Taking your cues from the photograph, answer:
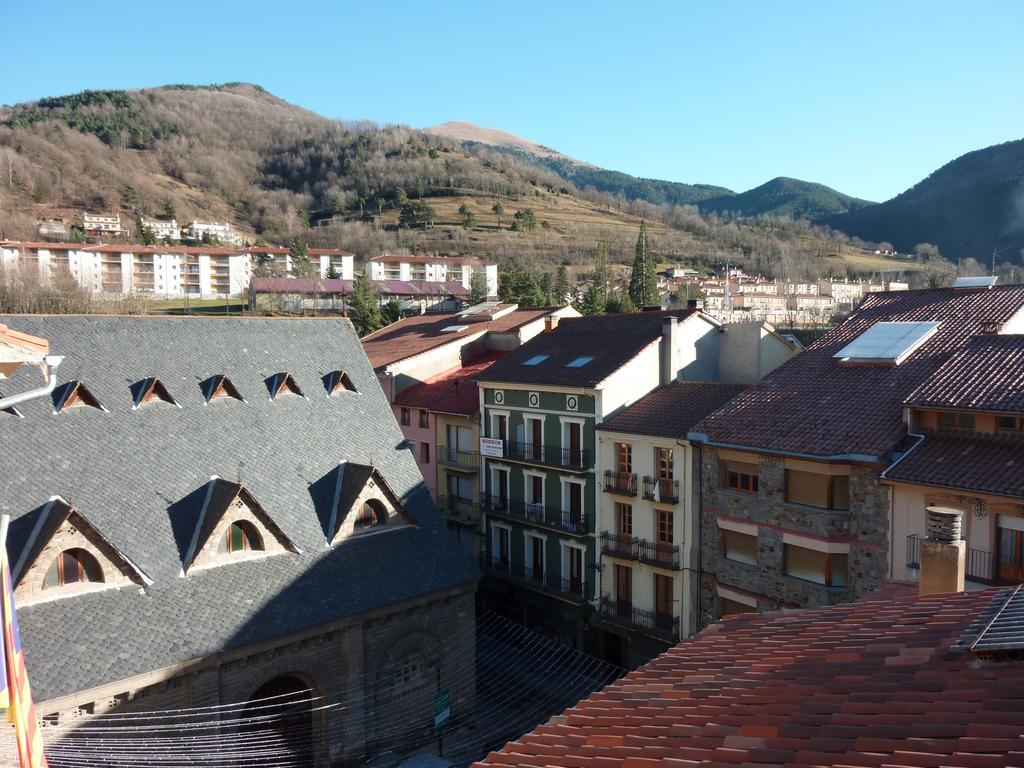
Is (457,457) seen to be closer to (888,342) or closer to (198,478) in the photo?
(198,478)

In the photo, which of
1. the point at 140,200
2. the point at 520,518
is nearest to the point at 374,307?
the point at 520,518

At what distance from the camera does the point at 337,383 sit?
91.5 feet

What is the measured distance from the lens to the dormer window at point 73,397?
21969mm

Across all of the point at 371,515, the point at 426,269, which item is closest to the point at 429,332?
the point at 371,515

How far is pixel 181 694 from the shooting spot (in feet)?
65.5

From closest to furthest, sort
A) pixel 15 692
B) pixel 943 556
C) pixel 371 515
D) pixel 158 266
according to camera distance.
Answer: pixel 15 692 → pixel 943 556 → pixel 371 515 → pixel 158 266

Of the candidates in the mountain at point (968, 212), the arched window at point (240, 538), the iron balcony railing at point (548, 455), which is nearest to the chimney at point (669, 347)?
the iron balcony railing at point (548, 455)

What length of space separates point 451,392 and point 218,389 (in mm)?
16297

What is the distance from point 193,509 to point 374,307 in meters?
52.6

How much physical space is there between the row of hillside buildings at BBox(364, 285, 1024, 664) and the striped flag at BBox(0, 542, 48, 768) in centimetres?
1967

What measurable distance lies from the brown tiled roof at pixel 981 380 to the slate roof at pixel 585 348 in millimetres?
11678

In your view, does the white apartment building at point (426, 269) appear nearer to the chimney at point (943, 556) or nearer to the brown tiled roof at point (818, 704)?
the chimney at point (943, 556)

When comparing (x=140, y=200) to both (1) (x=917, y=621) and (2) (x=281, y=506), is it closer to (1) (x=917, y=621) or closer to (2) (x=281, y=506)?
(2) (x=281, y=506)

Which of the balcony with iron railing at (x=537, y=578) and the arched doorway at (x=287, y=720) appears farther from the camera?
the balcony with iron railing at (x=537, y=578)
